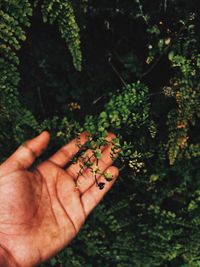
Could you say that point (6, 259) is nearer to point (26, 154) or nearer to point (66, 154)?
point (26, 154)

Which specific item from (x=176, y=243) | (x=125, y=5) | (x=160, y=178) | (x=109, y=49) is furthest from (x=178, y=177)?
(x=125, y=5)

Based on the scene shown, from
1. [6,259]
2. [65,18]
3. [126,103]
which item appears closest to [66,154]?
[126,103]

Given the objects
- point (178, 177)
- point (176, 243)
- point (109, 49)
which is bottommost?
point (176, 243)

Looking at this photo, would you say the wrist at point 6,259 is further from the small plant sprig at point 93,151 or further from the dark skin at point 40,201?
the small plant sprig at point 93,151

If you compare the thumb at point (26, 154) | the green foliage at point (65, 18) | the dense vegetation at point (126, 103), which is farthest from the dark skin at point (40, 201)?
the green foliage at point (65, 18)

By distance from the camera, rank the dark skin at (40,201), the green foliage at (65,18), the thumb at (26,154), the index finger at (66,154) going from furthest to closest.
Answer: the index finger at (66,154)
the thumb at (26,154)
the dark skin at (40,201)
the green foliage at (65,18)

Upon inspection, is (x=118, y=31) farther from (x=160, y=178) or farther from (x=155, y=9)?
(x=160, y=178)

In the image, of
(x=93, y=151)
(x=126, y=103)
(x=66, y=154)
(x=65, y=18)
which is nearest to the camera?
(x=65, y=18)
